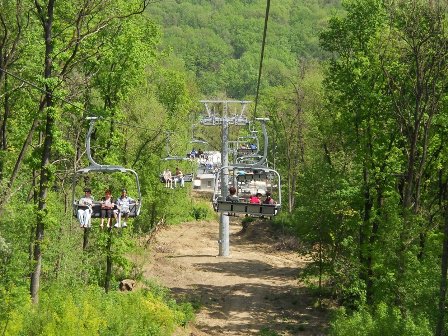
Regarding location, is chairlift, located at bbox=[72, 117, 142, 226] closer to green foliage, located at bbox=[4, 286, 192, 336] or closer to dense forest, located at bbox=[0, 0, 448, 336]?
dense forest, located at bbox=[0, 0, 448, 336]

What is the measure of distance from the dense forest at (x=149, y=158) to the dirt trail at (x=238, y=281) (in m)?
1.79

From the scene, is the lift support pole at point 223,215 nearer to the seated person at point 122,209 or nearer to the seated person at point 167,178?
the seated person at point 167,178

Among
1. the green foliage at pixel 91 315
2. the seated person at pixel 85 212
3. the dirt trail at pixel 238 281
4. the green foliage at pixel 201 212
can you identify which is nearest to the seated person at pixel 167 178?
the dirt trail at pixel 238 281

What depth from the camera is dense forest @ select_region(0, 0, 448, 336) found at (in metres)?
24.2

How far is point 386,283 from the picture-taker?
2783cm

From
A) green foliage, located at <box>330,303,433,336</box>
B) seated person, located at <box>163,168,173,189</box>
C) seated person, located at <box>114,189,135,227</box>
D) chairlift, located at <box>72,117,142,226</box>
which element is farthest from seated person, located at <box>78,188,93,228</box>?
seated person, located at <box>163,168,173,189</box>

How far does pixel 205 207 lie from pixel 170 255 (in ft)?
74.0

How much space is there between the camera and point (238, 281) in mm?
43750

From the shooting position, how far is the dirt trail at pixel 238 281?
→ 34.9 metres

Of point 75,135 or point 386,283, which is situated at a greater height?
point 75,135

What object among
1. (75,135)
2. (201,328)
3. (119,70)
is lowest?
(201,328)

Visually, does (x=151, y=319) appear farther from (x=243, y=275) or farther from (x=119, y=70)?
(x=243, y=275)

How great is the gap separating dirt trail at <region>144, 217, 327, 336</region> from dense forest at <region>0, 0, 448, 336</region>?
1.79 metres

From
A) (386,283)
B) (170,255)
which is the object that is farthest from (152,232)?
(386,283)
